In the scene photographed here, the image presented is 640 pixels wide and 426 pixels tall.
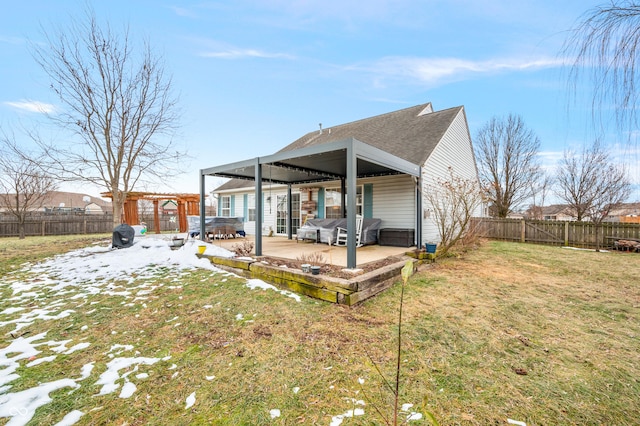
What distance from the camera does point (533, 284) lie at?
201 inches

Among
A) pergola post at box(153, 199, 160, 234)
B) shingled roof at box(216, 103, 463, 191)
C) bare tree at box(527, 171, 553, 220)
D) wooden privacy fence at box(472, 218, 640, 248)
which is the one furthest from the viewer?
bare tree at box(527, 171, 553, 220)

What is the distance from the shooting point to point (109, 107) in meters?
9.46

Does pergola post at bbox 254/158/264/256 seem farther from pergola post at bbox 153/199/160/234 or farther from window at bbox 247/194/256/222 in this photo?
pergola post at bbox 153/199/160/234

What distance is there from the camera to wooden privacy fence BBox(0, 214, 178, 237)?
14.1m

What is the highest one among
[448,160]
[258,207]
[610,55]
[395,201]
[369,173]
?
[448,160]

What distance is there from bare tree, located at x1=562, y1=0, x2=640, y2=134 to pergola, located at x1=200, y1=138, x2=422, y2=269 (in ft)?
9.90

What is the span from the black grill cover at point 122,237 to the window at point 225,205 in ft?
20.6

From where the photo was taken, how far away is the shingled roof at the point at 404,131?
9219 mm

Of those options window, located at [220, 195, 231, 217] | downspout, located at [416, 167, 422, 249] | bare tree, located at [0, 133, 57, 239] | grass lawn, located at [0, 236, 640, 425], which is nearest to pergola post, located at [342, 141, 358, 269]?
grass lawn, located at [0, 236, 640, 425]

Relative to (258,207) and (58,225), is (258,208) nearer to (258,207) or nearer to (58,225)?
(258,207)

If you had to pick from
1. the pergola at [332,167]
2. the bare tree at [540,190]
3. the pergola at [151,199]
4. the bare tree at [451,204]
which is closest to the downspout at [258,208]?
the pergola at [332,167]

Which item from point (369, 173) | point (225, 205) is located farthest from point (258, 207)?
point (225, 205)

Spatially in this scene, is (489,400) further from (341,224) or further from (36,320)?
(341,224)

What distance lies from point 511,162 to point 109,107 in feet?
74.2
